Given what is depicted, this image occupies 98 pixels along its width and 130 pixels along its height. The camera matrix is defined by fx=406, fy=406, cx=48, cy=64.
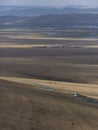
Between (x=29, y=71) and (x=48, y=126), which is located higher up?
(x=48, y=126)

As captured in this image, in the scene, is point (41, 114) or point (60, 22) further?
point (60, 22)

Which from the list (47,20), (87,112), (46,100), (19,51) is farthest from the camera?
(47,20)

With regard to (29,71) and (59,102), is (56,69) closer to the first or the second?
(29,71)

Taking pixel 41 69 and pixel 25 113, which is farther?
pixel 41 69

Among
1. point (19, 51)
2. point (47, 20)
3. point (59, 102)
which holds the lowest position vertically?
point (47, 20)

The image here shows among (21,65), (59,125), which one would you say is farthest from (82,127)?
(21,65)

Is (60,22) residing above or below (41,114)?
below

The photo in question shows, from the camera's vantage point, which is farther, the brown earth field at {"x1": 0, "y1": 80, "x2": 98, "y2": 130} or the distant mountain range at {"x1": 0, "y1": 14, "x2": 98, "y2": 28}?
the distant mountain range at {"x1": 0, "y1": 14, "x2": 98, "y2": 28}

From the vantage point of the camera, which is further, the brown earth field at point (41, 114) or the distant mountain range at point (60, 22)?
the distant mountain range at point (60, 22)

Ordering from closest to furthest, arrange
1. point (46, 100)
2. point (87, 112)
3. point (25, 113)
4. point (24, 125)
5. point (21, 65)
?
point (24, 125)
point (25, 113)
point (87, 112)
point (46, 100)
point (21, 65)

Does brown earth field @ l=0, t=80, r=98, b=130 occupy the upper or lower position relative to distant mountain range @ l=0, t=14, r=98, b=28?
upper

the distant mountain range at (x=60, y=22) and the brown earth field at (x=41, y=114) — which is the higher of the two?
the brown earth field at (x=41, y=114)
